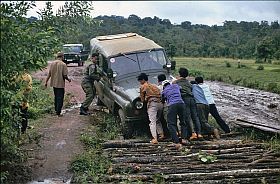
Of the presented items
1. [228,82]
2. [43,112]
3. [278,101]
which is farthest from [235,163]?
[228,82]

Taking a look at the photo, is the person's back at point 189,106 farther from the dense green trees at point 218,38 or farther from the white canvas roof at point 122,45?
the dense green trees at point 218,38

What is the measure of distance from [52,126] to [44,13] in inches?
161

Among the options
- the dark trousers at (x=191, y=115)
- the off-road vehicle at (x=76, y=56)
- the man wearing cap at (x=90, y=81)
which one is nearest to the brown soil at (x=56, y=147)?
the man wearing cap at (x=90, y=81)

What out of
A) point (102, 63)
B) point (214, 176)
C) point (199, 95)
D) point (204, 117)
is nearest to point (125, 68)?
point (102, 63)

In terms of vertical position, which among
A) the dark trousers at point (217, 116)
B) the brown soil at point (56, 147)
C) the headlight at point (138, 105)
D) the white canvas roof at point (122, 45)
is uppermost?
the white canvas roof at point (122, 45)

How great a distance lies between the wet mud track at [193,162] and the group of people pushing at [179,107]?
0.41 metres

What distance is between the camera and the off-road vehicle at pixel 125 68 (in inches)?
430

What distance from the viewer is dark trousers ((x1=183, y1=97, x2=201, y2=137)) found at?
395 inches

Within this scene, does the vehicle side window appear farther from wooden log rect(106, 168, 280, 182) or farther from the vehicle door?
wooden log rect(106, 168, 280, 182)

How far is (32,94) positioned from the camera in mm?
8477

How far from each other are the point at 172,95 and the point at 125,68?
7.74 ft

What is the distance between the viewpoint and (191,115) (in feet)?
33.6

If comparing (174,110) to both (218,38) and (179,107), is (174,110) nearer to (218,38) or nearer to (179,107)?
(179,107)

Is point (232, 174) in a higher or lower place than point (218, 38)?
lower
